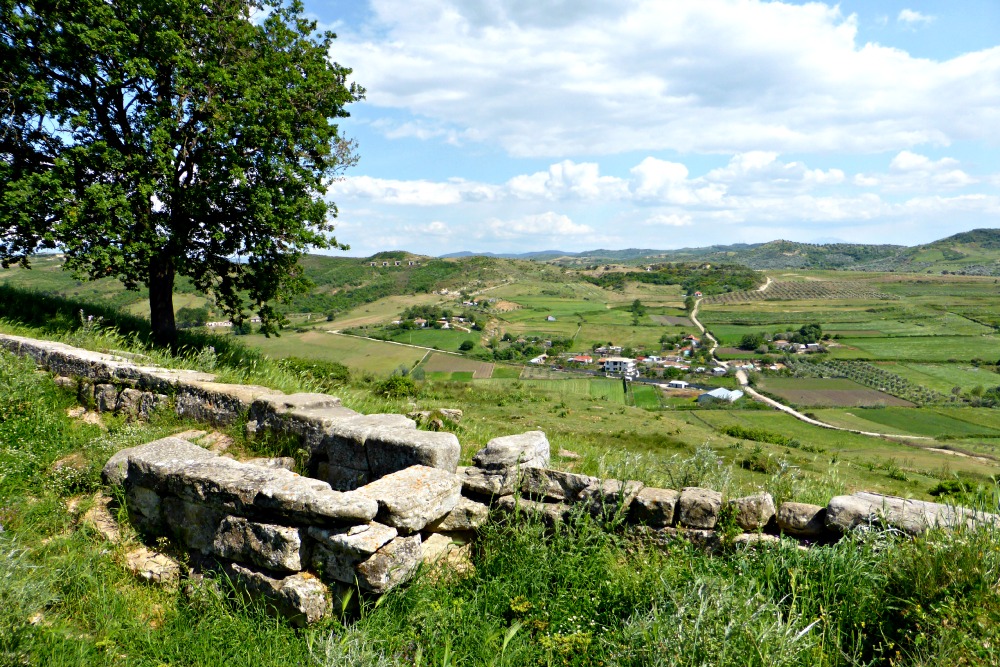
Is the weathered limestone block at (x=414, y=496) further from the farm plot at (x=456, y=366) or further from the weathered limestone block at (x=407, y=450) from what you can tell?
the farm plot at (x=456, y=366)

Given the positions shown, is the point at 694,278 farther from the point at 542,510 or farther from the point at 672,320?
the point at 542,510

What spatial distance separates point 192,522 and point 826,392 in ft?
253

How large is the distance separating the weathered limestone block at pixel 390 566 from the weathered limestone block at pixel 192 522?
5.47ft

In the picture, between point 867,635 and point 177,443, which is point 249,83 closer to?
point 177,443

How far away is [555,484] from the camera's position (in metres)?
5.36

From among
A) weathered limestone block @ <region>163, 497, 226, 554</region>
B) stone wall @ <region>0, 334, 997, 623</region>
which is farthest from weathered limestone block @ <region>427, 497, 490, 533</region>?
weathered limestone block @ <region>163, 497, 226, 554</region>

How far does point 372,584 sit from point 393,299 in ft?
370

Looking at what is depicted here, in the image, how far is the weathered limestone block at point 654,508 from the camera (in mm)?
4863

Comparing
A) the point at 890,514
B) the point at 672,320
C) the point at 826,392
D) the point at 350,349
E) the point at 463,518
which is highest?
the point at 890,514

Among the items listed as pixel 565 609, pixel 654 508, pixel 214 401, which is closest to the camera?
pixel 565 609

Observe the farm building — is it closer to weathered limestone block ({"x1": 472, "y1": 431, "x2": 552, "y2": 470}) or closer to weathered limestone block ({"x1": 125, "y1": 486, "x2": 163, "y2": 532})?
weathered limestone block ({"x1": 472, "y1": 431, "x2": 552, "y2": 470})

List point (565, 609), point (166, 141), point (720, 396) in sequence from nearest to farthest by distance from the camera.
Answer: point (565, 609) < point (166, 141) < point (720, 396)

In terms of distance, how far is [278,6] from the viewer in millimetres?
12766

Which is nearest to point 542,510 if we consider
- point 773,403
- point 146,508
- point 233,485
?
point 233,485
